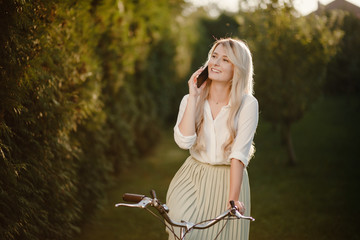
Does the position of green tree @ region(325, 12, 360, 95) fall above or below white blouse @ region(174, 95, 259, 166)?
above

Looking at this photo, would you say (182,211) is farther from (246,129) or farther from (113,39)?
(113,39)

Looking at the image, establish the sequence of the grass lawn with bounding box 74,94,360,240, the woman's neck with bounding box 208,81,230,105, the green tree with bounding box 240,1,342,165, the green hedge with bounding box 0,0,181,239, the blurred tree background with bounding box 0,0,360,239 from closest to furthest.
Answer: the woman's neck with bounding box 208,81,230,105 < the green hedge with bounding box 0,0,181,239 < the blurred tree background with bounding box 0,0,360,239 < the grass lawn with bounding box 74,94,360,240 < the green tree with bounding box 240,1,342,165

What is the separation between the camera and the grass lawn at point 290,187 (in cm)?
629

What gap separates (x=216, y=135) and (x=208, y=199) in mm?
474

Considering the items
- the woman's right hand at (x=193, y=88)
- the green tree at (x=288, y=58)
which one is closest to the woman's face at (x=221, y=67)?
the woman's right hand at (x=193, y=88)

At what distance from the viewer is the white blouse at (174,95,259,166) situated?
279cm

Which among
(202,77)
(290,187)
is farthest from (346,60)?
(202,77)

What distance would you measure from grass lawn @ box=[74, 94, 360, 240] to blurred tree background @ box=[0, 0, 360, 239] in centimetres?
53

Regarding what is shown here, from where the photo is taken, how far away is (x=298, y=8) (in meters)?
8.37

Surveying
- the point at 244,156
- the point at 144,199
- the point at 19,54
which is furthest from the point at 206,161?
the point at 19,54

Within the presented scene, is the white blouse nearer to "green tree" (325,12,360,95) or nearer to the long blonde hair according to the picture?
the long blonde hair

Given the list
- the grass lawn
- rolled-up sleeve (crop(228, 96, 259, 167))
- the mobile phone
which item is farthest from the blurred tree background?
rolled-up sleeve (crop(228, 96, 259, 167))

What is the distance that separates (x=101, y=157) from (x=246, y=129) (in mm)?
4156

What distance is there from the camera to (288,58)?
374 inches
